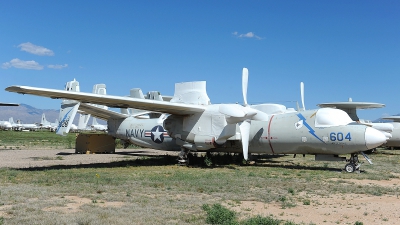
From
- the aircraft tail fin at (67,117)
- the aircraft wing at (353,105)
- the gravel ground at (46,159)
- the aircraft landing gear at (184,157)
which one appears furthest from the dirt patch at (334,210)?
the aircraft wing at (353,105)

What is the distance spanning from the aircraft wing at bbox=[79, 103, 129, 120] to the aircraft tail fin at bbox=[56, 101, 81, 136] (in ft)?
14.3

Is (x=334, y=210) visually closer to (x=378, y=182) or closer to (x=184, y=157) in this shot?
(x=378, y=182)

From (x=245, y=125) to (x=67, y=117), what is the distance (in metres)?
8.20

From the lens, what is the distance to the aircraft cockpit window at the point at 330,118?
17297 millimetres

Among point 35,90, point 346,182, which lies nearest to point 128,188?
point 35,90

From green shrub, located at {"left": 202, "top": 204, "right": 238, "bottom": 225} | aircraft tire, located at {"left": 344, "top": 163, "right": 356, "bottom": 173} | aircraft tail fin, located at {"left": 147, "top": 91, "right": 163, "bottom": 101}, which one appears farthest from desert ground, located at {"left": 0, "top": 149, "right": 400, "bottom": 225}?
aircraft tail fin, located at {"left": 147, "top": 91, "right": 163, "bottom": 101}

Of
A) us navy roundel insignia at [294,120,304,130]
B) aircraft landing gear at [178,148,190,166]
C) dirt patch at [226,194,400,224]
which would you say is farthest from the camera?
aircraft landing gear at [178,148,190,166]

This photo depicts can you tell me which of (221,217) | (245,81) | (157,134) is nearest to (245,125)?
(245,81)

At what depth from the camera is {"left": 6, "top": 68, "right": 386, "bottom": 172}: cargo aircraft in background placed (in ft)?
55.2

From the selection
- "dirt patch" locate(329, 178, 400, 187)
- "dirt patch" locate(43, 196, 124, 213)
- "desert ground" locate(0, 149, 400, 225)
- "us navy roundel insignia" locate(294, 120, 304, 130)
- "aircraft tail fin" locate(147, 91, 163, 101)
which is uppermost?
"aircraft tail fin" locate(147, 91, 163, 101)

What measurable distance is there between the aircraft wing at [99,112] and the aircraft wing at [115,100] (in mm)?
4458

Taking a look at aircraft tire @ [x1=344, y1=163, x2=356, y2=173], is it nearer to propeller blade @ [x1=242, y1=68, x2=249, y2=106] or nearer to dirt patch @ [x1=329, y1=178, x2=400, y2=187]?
dirt patch @ [x1=329, y1=178, x2=400, y2=187]

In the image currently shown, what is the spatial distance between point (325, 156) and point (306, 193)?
23.2 feet

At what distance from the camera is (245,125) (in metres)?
18.8
